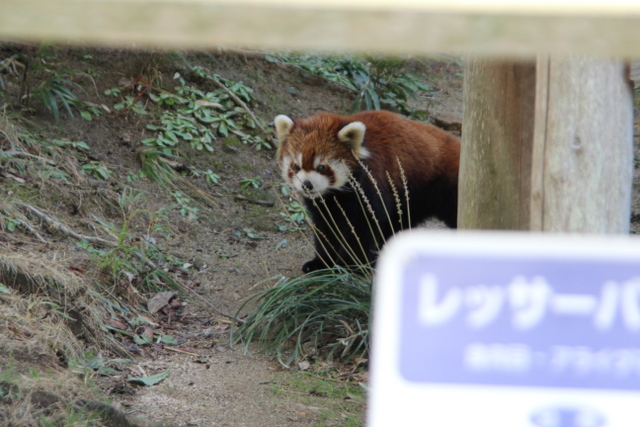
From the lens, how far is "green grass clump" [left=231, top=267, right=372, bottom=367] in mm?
3447

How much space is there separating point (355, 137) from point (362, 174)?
25 centimetres

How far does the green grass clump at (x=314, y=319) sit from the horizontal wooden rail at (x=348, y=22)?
2696 millimetres

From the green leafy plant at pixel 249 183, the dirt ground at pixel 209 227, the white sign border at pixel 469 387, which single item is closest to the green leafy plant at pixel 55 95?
the dirt ground at pixel 209 227

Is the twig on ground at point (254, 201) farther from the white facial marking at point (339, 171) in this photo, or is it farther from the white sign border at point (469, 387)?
the white sign border at point (469, 387)

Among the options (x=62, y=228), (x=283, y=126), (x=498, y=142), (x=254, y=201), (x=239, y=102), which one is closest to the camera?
(x=498, y=142)

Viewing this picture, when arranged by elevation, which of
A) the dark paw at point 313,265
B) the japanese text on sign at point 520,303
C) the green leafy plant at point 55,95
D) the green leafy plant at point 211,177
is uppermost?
the japanese text on sign at point 520,303

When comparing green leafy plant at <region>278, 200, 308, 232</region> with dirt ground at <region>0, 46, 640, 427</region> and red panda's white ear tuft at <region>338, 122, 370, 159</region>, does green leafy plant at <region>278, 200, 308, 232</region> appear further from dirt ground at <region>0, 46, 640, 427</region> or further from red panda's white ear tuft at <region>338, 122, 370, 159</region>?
red panda's white ear tuft at <region>338, 122, 370, 159</region>

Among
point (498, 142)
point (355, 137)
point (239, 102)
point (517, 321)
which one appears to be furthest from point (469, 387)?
point (239, 102)

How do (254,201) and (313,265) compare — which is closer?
(313,265)

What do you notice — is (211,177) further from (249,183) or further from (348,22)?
(348,22)

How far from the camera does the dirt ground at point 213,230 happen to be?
9.73 feet

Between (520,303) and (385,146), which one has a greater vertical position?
(520,303)

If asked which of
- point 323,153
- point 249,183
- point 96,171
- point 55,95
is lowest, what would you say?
point 249,183

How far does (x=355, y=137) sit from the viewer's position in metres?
4.26
